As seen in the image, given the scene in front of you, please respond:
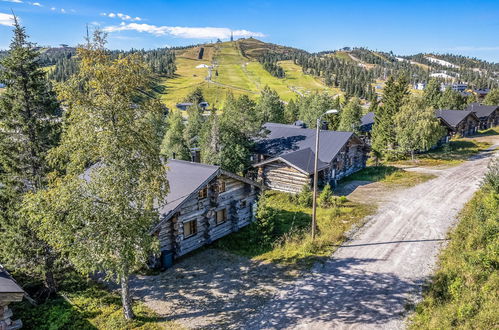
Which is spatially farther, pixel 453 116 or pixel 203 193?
pixel 453 116

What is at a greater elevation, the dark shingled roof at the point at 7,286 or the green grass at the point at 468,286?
the dark shingled roof at the point at 7,286

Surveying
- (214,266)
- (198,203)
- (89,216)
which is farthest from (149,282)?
(89,216)

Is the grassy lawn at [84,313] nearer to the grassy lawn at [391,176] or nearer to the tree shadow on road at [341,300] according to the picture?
the tree shadow on road at [341,300]

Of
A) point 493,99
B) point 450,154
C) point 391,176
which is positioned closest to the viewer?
point 391,176

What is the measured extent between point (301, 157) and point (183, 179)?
17.4 m

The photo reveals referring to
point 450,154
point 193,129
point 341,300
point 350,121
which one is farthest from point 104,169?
point 450,154

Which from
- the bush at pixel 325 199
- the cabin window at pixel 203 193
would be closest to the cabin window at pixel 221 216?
the cabin window at pixel 203 193

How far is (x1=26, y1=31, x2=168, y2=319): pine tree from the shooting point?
1241 cm

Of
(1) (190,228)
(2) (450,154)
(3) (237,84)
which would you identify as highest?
(3) (237,84)

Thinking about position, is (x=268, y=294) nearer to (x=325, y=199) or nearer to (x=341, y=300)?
(x=341, y=300)

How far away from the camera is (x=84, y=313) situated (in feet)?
52.8

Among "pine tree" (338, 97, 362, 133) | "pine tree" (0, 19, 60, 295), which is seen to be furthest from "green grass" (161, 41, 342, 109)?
"pine tree" (0, 19, 60, 295)

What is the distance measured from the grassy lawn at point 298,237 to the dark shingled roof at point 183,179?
16.3 ft

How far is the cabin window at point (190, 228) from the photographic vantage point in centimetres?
2233
